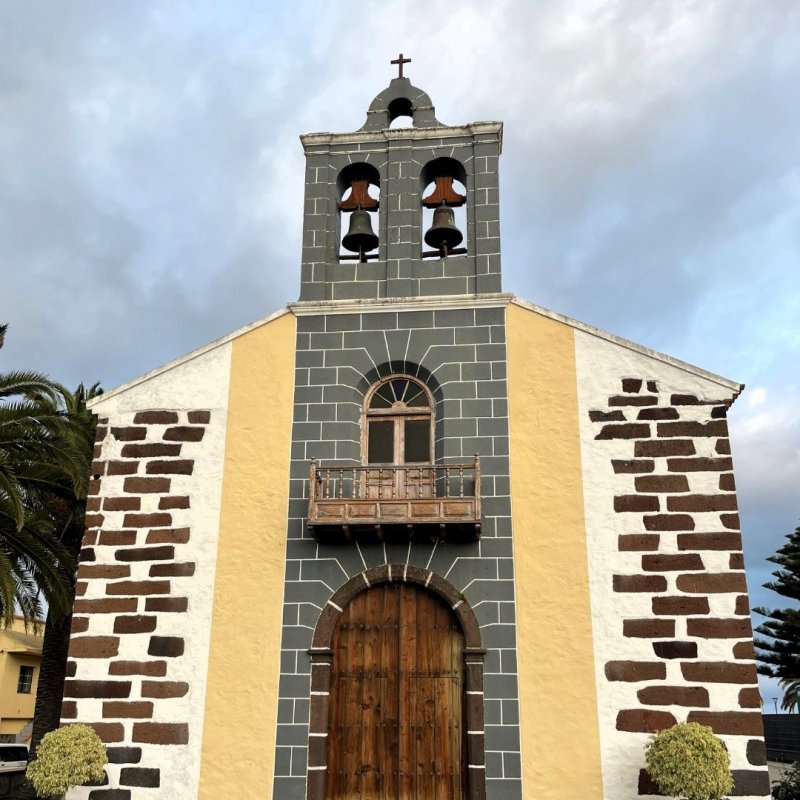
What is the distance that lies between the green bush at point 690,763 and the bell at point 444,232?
6.46 metres

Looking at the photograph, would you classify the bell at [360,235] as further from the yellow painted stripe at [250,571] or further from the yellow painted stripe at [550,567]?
the yellow painted stripe at [550,567]

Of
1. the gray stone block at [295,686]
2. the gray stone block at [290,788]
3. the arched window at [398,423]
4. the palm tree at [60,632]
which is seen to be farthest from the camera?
the palm tree at [60,632]

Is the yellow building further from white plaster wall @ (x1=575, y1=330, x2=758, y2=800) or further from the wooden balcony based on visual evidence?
white plaster wall @ (x1=575, y1=330, x2=758, y2=800)

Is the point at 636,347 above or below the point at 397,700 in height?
above

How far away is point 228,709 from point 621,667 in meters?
4.24

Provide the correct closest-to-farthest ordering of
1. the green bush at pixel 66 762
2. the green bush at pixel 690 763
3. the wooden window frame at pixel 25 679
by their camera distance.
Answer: the green bush at pixel 690 763 → the green bush at pixel 66 762 → the wooden window frame at pixel 25 679

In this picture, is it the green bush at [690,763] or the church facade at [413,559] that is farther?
the church facade at [413,559]

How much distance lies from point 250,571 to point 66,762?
2.67 meters

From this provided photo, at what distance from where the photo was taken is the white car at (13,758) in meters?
22.8

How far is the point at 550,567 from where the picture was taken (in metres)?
10.1

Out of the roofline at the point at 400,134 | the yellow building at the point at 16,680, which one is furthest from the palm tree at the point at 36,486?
the yellow building at the point at 16,680

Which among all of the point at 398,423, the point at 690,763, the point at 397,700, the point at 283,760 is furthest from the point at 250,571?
the point at 690,763

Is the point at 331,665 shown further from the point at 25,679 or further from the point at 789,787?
the point at 25,679

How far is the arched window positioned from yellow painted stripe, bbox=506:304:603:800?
1.05 m
